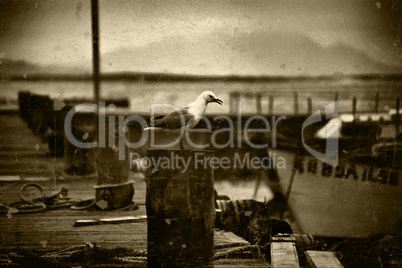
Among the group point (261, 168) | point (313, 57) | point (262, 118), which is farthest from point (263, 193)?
point (313, 57)

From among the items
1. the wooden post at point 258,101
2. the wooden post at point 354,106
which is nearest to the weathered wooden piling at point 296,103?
the wooden post at point 258,101

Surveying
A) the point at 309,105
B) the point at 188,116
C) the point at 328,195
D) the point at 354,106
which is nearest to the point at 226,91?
the point at 188,116

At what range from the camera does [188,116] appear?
12.0 ft

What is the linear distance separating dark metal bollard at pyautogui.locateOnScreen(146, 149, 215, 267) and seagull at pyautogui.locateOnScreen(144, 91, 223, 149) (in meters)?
0.22

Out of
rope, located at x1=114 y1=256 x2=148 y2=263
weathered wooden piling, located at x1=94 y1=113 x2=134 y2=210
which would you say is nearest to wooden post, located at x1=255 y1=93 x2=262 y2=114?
weathered wooden piling, located at x1=94 y1=113 x2=134 y2=210

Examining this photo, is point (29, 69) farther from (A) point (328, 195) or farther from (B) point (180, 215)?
(A) point (328, 195)

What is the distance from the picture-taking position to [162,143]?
12.2 ft

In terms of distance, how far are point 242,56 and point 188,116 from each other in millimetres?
642

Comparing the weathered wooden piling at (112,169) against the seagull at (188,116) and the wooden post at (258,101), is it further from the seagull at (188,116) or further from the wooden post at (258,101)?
the wooden post at (258,101)

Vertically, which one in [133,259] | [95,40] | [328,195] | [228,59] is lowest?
[133,259]

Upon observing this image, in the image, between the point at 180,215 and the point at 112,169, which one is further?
the point at 112,169

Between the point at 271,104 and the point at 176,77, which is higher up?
the point at 176,77

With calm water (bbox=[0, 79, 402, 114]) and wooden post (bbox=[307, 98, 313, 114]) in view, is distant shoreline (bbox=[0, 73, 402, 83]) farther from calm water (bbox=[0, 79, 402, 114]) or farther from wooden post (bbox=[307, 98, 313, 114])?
wooden post (bbox=[307, 98, 313, 114])

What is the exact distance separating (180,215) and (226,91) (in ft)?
3.41
